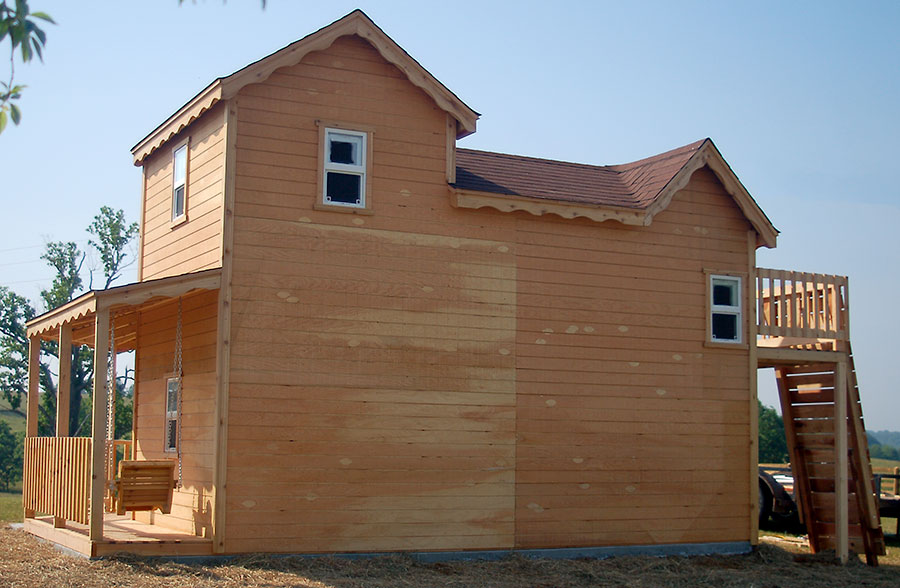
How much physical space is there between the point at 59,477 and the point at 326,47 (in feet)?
22.6

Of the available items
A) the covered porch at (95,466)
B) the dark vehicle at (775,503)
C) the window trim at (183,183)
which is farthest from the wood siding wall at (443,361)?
the dark vehicle at (775,503)

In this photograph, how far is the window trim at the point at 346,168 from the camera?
13820 mm

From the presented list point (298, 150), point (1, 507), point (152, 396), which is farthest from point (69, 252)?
point (298, 150)

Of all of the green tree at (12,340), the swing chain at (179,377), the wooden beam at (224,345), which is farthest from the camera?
the green tree at (12,340)

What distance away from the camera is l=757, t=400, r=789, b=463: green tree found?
49.7 meters

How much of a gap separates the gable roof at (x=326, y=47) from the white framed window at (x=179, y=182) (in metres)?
0.39

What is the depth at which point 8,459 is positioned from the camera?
42.8 meters

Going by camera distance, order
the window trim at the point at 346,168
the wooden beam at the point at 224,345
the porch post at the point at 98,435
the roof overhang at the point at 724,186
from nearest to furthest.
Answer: the porch post at the point at 98,435 < the wooden beam at the point at 224,345 < the window trim at the point at 346,168 < the roof overhang at the point at 724,186

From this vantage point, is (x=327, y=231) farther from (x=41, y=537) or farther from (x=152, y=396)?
(x=41, y=537)

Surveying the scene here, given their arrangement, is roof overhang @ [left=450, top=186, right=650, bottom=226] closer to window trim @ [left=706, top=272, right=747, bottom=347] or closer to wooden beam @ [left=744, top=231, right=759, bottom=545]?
window trim @ [left=706, top=272, right=747, bottom=347]

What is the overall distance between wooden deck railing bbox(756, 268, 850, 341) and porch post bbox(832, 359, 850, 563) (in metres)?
0.68

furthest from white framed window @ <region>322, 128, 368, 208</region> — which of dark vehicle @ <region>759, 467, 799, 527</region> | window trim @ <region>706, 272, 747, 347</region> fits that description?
dark vehicle @ <region>759, 467, 799, 527</region>

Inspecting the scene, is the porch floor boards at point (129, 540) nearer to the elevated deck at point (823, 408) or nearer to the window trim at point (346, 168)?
the window trim at point (346, 168)

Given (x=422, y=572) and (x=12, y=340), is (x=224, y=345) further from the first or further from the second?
(x=12, y=340)
